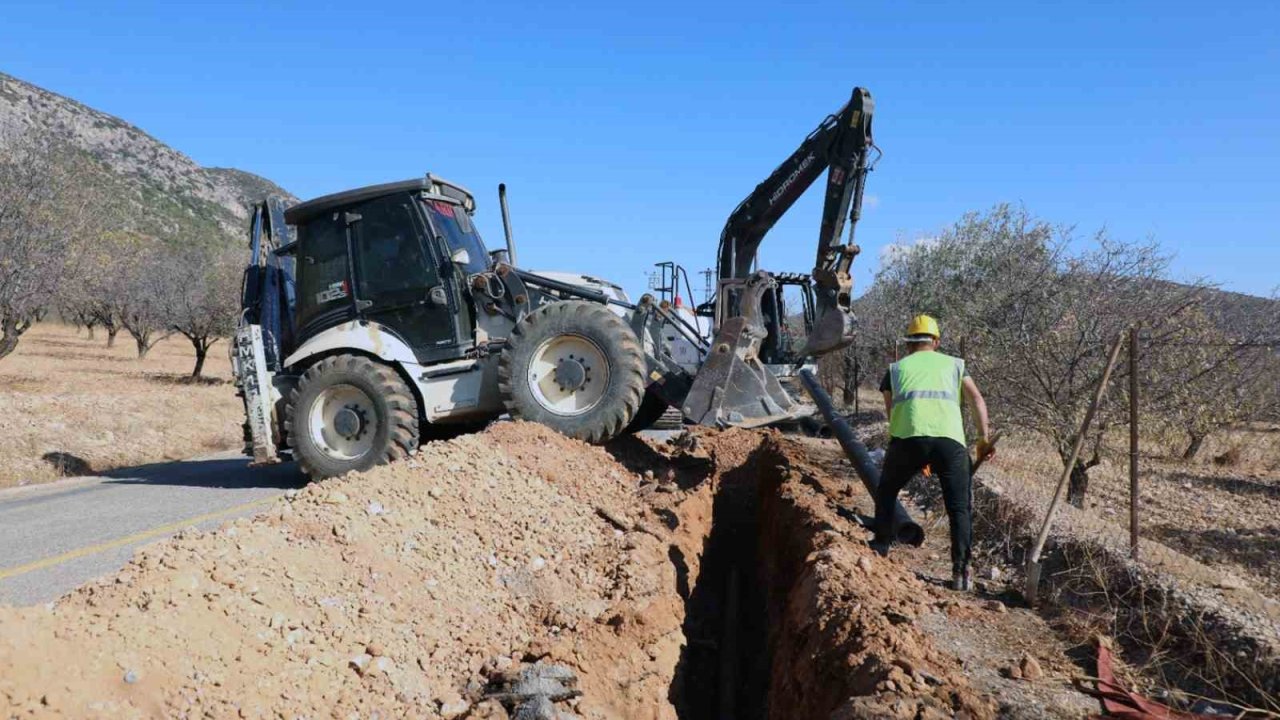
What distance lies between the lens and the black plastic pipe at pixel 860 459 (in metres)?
5.75

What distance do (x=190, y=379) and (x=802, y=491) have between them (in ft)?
72.4

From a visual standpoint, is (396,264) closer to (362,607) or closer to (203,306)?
(362,607)

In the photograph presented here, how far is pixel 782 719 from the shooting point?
4.79 m

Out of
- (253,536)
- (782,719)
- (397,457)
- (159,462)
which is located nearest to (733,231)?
(397,457)

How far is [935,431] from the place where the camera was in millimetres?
5305

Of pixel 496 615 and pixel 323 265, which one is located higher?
pixel 323 265

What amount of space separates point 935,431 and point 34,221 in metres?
16.3

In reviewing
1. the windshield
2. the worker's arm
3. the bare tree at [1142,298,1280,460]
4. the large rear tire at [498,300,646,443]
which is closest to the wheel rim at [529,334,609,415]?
the large rear tire at [498,300,646,443]

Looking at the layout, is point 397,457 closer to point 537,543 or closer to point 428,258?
point 428,258

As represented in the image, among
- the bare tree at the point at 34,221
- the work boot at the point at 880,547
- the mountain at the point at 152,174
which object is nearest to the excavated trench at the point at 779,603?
the work boot at the point at 880,547

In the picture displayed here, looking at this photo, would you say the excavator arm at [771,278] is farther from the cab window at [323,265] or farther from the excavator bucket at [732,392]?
the cab window at [323,265]

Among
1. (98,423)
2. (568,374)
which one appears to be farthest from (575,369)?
(98,423)

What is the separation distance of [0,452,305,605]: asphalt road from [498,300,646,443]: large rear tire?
2.74 metres

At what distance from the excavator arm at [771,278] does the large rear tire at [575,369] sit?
65cm
